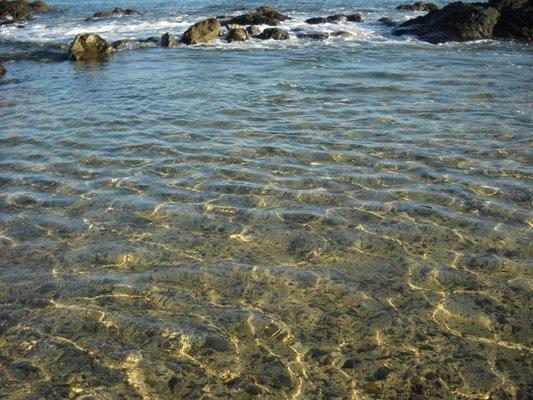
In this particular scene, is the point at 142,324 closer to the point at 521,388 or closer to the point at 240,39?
the point at 521,388

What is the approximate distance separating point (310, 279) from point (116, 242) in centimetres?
306

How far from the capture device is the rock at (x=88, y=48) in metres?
22.5

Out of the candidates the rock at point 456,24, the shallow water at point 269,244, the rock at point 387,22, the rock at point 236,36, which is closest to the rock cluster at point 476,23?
the rock at point 456,24

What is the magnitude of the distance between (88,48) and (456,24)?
17.8m

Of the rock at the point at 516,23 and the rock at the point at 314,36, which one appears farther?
the rock at the point at 314,36

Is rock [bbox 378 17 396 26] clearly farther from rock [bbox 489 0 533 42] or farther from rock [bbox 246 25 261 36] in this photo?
rock [bbox 246 25 261 36]

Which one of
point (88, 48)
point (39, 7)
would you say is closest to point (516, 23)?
point (88, 48)

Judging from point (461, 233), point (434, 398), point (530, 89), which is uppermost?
point (530, 89)

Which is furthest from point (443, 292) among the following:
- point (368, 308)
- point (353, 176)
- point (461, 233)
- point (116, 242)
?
point (116, 242)

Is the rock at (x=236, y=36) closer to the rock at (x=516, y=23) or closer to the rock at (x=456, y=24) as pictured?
the rock at (x=456, y=24)

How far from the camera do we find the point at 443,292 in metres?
6.33

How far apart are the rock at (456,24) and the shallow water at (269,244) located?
9.41 meters

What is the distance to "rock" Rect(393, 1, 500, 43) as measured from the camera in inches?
937

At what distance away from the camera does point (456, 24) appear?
24188 mm
